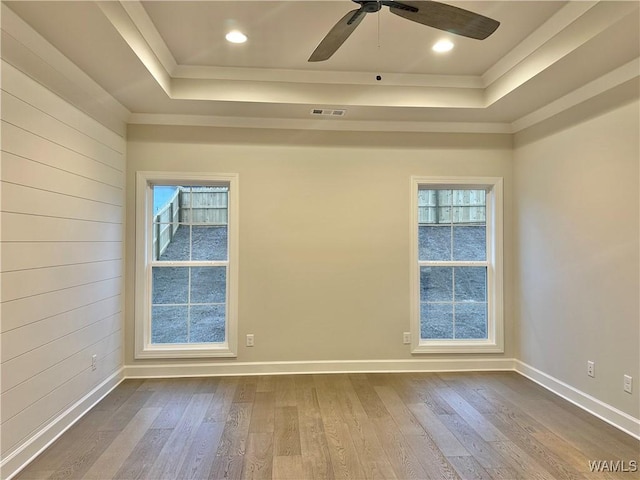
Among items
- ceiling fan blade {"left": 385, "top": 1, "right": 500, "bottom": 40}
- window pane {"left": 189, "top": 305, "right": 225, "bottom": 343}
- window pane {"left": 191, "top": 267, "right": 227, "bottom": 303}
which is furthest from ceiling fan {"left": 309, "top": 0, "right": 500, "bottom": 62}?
window pane {"left": 189, "top": 305, "right": 225, "bottom": 343}

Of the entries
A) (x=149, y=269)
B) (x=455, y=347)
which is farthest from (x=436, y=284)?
(x=149, y=269)

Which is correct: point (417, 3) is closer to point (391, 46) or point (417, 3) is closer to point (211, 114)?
point (391, 46)

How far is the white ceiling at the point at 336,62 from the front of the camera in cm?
229

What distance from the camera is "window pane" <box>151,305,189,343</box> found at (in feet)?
12.4

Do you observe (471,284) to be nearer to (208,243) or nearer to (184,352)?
(208,243)

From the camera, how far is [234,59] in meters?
3.10

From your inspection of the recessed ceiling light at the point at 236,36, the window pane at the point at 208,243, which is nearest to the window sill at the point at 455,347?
the window pane at the point at 208,243

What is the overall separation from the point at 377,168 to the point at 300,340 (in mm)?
2004

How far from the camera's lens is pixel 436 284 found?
13.2 feet

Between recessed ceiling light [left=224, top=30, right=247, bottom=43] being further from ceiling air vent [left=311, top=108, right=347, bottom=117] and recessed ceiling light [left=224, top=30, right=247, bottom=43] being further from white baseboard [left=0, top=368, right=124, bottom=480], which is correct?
white baseboard [left=0, top=368, right=124, bottom=480]

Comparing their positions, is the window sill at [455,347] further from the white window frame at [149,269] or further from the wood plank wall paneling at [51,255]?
the wood plank wall paneling at [51,255]

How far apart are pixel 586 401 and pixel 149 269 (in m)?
4.14

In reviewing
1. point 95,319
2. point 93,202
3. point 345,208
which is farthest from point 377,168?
→ point 95,319

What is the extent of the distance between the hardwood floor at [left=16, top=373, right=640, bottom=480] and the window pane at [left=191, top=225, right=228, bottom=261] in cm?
127
